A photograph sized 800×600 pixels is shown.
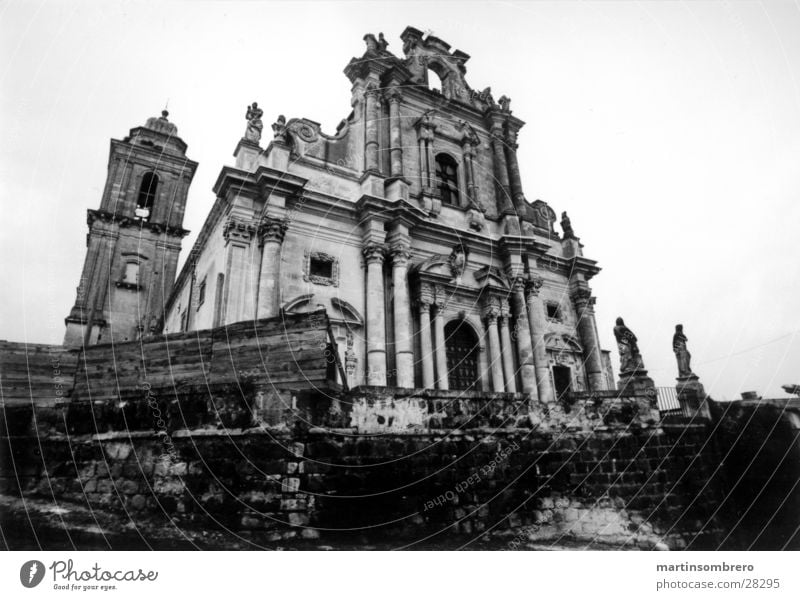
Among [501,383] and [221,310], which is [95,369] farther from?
[501,383]

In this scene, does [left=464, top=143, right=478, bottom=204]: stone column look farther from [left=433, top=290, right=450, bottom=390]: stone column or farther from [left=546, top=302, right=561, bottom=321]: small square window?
[left=546, top=302, right=561, bottom=321]: small square window

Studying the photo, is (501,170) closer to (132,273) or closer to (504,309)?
(504,309)

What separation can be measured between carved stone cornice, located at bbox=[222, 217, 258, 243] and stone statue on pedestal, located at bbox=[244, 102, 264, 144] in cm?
292

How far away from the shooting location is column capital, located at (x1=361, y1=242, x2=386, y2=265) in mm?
14305

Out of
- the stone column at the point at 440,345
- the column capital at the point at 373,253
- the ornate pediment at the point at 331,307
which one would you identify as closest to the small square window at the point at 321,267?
the ornate pediment at the point at 331,307

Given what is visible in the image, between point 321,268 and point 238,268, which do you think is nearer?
point 238,268

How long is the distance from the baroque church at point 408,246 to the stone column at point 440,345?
0.04m

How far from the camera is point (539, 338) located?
1695 centimetres

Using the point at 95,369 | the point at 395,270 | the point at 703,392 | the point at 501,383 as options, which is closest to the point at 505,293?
the point at 501,383

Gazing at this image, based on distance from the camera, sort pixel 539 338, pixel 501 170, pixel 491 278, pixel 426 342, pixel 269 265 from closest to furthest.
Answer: pixel 269 265, pixel 426 342, pixel 491 278, pixel 539 338, pixel 501 170

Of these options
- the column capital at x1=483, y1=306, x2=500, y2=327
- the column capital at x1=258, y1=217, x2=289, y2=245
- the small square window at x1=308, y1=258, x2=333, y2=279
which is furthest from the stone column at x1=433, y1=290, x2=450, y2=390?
the column capital at x1=258, y1=217, x2=289, y2=245

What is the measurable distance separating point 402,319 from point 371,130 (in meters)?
7.49

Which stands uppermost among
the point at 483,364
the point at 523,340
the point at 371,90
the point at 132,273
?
the point at 371,90

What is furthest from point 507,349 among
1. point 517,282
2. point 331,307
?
point 331,307
